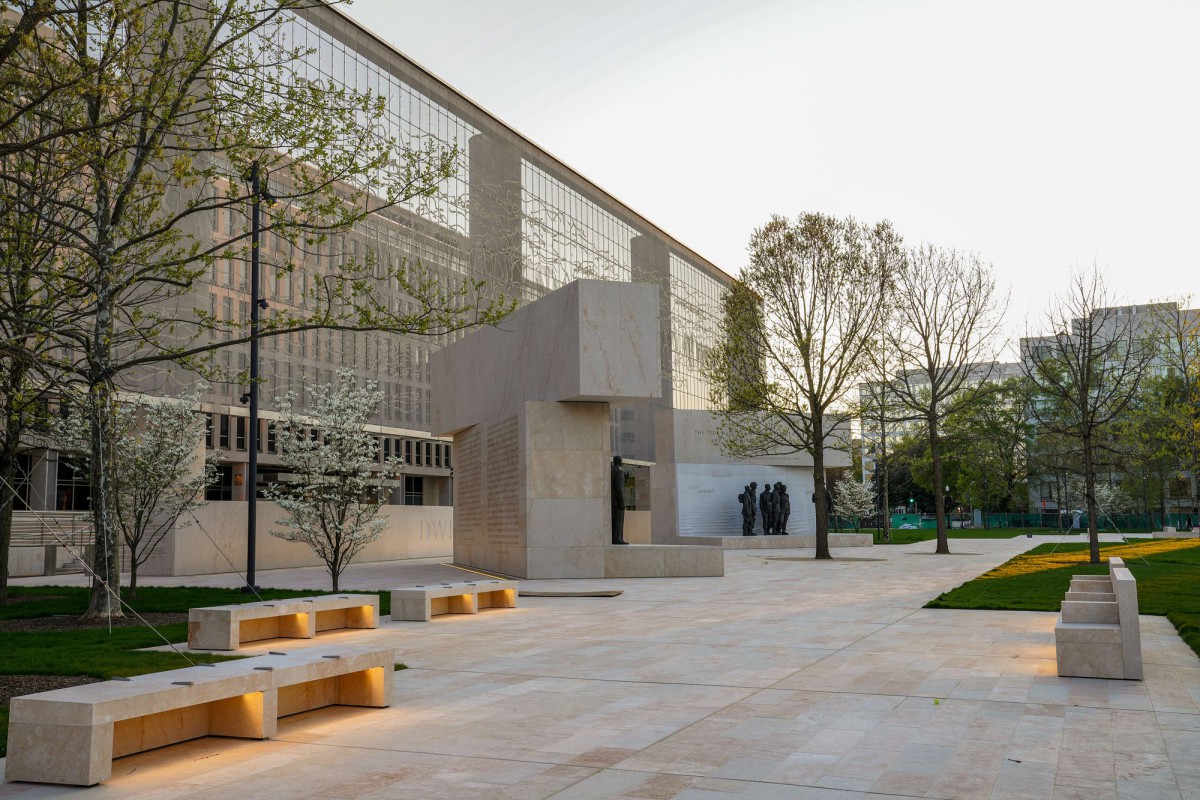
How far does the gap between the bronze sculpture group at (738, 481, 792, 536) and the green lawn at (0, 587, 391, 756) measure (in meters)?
29.7

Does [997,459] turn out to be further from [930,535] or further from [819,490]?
[819,490]

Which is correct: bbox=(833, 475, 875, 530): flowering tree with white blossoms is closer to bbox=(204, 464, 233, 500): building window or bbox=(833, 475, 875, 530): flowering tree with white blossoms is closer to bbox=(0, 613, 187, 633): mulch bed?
bbox=(204, 464, 233, 500): building window

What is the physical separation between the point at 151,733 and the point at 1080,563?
25.8m

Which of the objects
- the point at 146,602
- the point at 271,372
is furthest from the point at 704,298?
the point at 146,602

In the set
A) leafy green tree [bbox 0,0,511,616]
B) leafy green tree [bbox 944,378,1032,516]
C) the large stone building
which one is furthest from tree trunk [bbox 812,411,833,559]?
leafy green tree [bbox 944,378,1032,516]

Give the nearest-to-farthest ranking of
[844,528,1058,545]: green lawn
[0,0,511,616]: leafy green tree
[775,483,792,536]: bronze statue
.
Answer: [0,0,511,616]: leafy green tree → [775,483,792,536]: bronze statue → [844,528,1058,545]: green lawn

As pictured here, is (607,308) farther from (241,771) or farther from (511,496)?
(241,771)

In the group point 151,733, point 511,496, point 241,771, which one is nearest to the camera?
point 241,771

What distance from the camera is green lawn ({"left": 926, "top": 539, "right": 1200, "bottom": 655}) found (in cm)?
1482

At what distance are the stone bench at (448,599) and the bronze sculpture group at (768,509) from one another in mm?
31058

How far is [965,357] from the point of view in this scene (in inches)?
1375

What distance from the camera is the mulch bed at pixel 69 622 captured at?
46.8 ft

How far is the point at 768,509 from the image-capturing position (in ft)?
155

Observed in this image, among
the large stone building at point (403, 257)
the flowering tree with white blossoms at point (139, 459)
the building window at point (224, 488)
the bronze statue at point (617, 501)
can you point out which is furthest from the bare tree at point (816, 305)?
the building window at point (224, 488)
